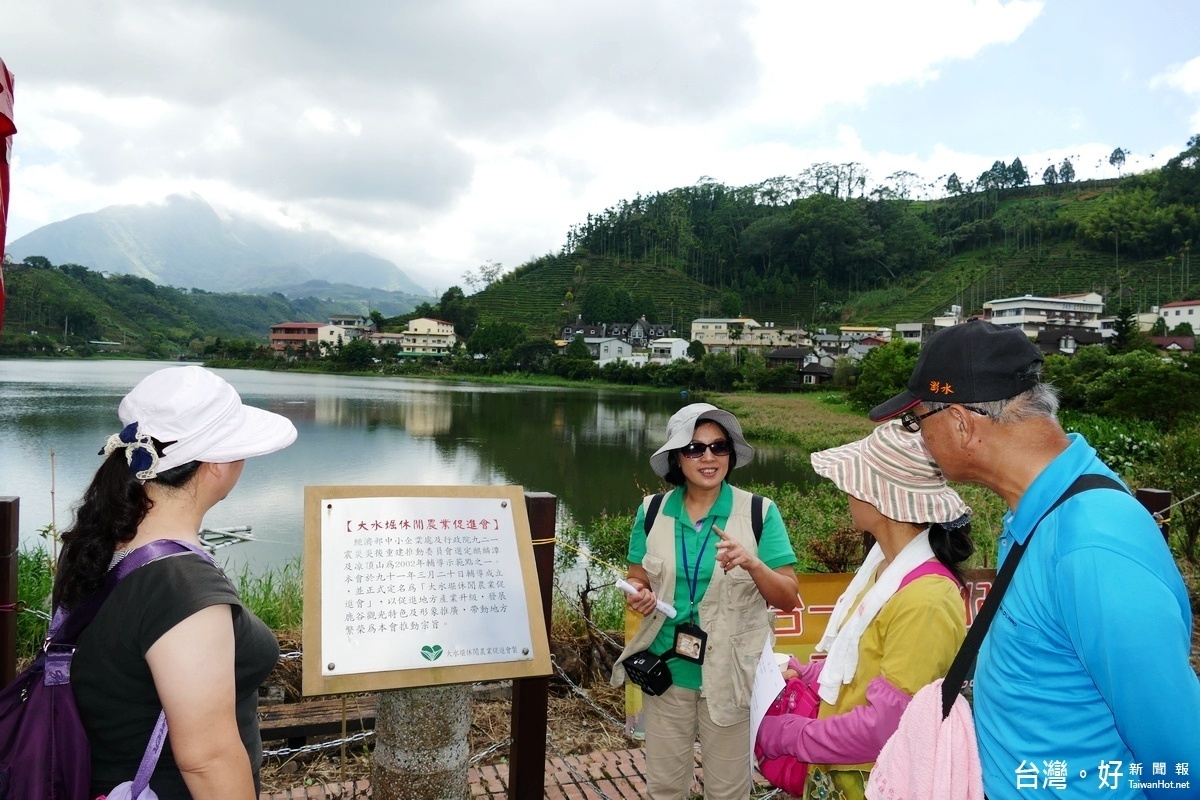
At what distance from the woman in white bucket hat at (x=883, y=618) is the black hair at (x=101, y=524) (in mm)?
1343

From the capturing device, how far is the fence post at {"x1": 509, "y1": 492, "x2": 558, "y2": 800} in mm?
2078

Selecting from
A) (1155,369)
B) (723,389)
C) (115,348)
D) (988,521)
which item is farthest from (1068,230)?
(115,348)

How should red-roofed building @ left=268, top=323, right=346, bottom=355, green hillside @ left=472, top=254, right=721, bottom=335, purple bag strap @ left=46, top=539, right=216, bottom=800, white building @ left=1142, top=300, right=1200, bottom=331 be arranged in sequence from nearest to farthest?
purple bag strap @ left=46, top=539, right=216, bottom=800, white building @ left=1142, top=300, right=1200, bottom=331, green hillside @ left=472, top=254, right=721, bottom=335, red-roofed building @ left=268, top=323, right=346, bottom=355

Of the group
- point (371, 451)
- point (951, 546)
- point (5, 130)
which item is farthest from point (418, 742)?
point (371, 451)

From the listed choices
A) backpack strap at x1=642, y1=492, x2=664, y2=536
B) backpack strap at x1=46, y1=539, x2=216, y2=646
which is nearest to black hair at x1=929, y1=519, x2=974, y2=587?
backpack strap at x1=642, y1=492, x2=664, y2=536

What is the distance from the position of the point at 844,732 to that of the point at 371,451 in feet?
57.2

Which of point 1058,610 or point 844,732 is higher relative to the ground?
point 1058,610

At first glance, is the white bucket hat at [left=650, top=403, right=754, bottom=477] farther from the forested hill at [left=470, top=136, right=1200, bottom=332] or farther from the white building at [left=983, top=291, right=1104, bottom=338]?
the forested hill at [left=470, top=136, right=1200, bottom=332]

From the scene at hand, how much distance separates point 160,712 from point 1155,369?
Result: 22.9 meters

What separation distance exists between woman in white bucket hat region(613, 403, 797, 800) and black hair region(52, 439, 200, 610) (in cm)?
123

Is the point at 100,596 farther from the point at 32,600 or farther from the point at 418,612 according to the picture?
the point at 32,600

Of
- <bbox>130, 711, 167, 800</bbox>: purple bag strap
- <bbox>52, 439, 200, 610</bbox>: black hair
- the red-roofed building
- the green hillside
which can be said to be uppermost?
the green hillside

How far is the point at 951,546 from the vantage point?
154 cm

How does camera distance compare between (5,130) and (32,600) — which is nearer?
(5,130)
